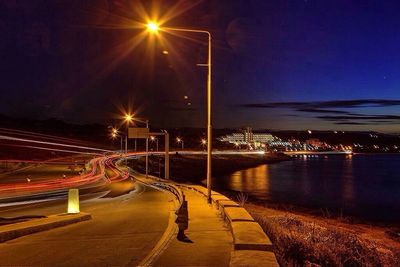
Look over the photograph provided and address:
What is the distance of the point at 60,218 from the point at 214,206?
683cm

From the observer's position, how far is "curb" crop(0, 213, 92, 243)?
44.0 ft

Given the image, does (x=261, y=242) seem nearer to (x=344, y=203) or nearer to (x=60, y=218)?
(x=60, y=218)

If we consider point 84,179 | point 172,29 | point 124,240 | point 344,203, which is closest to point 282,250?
point 124,240

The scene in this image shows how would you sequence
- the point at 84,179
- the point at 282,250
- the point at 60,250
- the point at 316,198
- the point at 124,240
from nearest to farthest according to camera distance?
the point at 282,250, the point at 60,250, the point at 124,240, the point at 84,179, the point at 316,198

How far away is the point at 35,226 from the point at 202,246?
6457 millimetres

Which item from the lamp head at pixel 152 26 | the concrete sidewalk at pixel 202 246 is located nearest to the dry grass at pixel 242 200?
the concrete sidewalk at pixel 202 246

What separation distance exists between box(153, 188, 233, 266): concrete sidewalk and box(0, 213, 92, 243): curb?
185 inches

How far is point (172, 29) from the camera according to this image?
19109 millimetres

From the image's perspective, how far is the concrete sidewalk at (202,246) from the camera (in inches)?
385

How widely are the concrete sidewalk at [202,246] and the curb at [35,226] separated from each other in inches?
185

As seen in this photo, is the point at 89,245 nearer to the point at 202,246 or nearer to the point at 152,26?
the point at 202,246

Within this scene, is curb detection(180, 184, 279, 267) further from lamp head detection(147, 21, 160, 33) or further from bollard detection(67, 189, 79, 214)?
bollard detection(67, 189, 79, 214)

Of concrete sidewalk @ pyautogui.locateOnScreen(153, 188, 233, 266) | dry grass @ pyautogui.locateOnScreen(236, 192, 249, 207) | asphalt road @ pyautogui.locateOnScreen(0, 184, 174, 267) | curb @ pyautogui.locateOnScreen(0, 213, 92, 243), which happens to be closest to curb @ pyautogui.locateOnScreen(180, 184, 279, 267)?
concrete sidewalk @ pyautogui.locateOnScreen(153, 188, 233, 266)

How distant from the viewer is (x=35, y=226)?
15.0 meters
